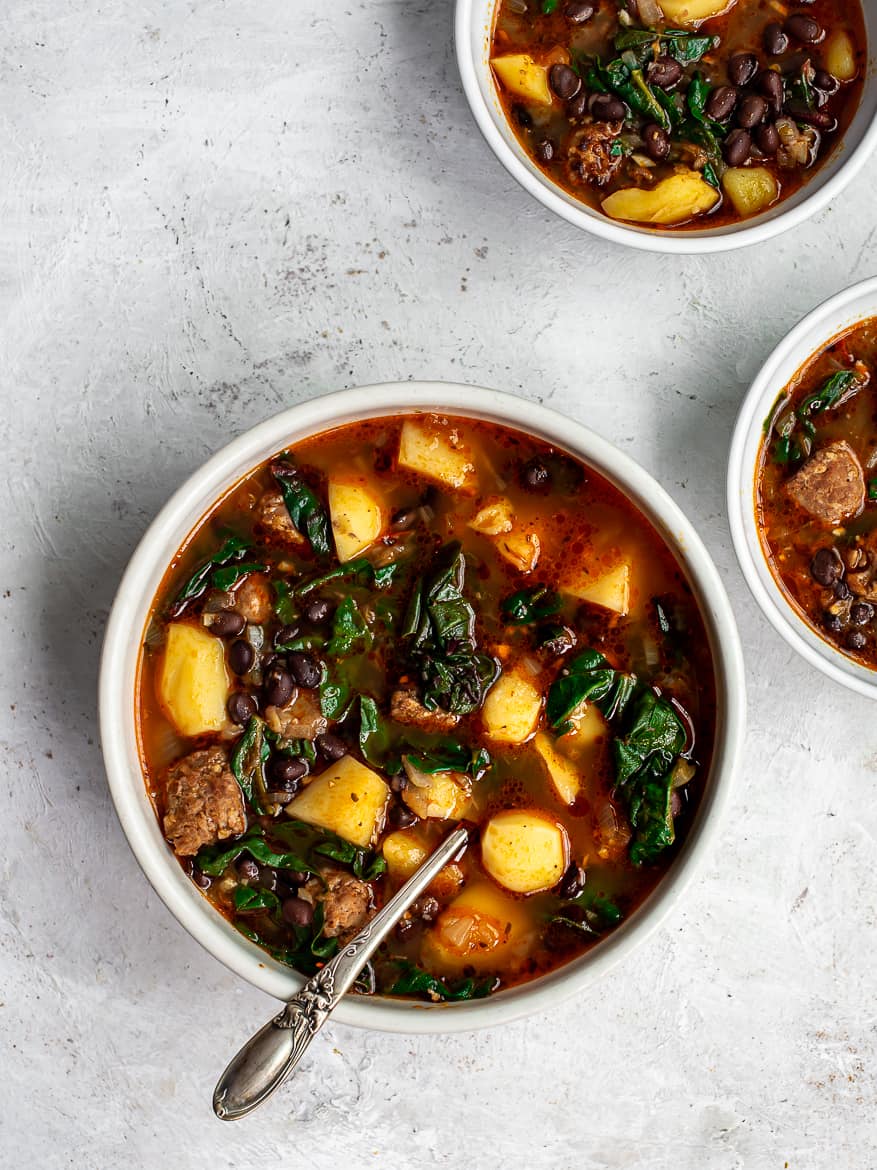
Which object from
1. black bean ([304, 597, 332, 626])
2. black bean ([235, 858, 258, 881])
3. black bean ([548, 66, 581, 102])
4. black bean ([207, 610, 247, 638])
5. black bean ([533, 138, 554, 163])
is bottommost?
black bean ([235, 858, 258, 881])

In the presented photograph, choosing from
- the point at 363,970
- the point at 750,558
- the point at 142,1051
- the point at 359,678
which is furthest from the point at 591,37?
the point at 142,1051

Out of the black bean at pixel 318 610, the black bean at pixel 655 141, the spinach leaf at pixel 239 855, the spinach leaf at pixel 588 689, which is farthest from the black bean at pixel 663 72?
the spinach leaf at pixel 239 855

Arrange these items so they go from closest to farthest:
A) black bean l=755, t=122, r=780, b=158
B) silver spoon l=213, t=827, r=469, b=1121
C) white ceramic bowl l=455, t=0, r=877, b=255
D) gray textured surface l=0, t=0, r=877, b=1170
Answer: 1. silver spoon l=213, t=827, r=469, b=1121
2. white ceramic bowl l=455, t=0, r=877, b=255
3. black bean l=755, t=122, r=780, b=158
4. gray textured surface l=0, t=0, r=877, b=1170

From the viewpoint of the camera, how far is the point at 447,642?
2986 millimetres

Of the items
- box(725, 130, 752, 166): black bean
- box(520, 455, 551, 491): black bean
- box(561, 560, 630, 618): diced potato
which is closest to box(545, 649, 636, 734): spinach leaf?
box(561, 560, 630, 618): diced potato

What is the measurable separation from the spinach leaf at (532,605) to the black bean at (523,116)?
152 centimetres

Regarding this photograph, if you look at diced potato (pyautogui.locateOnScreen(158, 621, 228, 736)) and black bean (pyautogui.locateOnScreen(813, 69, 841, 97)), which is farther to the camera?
black bean (pyautogui.locateOnScreen(813, 69, 841, 97))

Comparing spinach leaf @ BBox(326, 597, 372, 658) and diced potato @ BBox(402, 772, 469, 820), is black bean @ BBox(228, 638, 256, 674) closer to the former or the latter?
spinach leaf @ BBox(326, 597, 372, 658)

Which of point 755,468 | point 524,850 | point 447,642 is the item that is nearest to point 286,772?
point 447,642

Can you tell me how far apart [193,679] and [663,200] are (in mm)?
2081

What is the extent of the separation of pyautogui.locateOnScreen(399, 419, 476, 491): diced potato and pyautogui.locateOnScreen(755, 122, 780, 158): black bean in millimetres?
1394

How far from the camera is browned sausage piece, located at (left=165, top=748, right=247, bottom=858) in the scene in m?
2.90

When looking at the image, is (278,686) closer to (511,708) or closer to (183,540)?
(183,540)

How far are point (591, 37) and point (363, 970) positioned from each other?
2994mm
